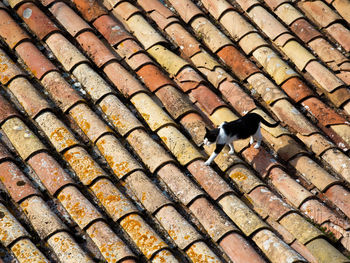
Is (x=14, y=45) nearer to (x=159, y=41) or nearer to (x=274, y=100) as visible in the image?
(x=159, y=41)

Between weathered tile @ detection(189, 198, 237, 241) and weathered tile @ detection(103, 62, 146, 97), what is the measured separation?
120 cm

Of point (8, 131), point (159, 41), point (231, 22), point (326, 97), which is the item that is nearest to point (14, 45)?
point (8, 131)

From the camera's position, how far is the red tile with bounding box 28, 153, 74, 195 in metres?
3.62

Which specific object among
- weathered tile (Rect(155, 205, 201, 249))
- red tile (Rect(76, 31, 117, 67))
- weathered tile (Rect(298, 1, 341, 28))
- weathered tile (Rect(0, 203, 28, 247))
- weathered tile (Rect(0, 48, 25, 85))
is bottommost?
weathered tile (Rect(155, 205, 201, 249))

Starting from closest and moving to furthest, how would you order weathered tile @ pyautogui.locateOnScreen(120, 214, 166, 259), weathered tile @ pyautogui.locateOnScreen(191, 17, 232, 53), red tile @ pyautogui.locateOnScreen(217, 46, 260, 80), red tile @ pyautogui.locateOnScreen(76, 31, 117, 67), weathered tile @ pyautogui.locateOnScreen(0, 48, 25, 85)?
weathered tile @ pyautogui.locateOnScreen(120, 214, 166, 259), weathered tile @ pyautogui.locateOnScreen(0, 48, 25, 85), red tile @ pyautogui.locateOnScreen(76, 31, 117, 67), red tile @ pyautogui.locateOnScreen(217, 46, 260, 80), weathered tile @ pyautogui.locateOnScreen(191, 17, 232, 53)

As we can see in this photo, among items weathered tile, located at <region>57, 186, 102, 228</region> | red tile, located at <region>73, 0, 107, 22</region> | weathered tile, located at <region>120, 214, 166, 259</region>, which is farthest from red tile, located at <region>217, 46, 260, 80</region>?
weathered tile, located at <region>57, 186, 102, 228</region>

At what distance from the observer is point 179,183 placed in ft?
12.2

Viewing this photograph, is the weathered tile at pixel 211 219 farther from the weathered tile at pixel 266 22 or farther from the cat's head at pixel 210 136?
the weathered tile at pixel 266 22

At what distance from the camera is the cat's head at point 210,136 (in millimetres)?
3893

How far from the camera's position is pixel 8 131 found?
154 inches

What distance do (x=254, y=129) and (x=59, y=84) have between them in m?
1.69

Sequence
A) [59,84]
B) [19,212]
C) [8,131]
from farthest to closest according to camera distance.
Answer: [59,84] < [8,131] < [19,212]

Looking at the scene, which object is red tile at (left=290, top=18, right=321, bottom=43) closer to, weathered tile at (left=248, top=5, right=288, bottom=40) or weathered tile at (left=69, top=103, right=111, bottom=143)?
weathered tile at (left=248, top=5, right=288, bottom=40)

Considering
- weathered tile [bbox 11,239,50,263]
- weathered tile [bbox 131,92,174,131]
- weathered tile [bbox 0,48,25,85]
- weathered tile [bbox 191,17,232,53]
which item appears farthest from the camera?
weathered tile [bbox 191,17,232,53]
